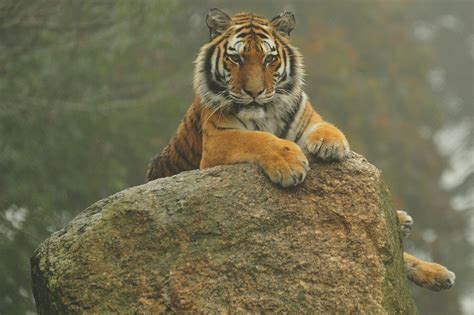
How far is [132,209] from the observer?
459 cm

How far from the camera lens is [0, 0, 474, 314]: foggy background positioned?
1098 centimetres

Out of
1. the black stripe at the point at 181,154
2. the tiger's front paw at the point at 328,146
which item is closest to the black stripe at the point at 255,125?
the tiger's front paw at the point at 328,146

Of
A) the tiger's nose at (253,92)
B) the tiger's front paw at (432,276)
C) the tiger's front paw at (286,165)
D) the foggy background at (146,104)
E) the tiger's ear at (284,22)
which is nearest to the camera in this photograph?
the tiger's front paw at (286,165)

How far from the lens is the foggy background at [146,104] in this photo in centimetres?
1098

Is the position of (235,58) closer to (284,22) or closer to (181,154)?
(284,22)

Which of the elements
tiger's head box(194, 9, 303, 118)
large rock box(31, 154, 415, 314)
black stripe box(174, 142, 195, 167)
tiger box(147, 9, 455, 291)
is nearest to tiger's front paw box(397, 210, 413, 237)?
tiger box(147, 9, 455, 291)

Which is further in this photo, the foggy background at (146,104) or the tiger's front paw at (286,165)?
the foggy background at (146,104)

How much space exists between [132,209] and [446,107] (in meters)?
31.1

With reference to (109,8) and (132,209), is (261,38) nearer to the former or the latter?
(132,209)

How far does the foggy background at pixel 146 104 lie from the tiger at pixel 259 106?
116 inches

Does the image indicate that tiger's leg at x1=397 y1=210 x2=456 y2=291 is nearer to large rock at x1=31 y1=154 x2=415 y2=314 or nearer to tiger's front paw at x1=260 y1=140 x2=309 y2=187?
large rock at x1=31 y1=154 x2=415 y2=314

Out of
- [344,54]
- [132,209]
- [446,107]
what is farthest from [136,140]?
[446,107]

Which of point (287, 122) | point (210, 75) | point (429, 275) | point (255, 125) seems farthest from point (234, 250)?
point (429, 275)

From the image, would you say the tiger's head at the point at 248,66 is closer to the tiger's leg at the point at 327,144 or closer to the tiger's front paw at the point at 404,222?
the tiger's leg at the point at 327,144
